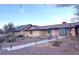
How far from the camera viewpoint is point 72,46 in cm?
564

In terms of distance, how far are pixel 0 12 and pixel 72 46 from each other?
1082mm

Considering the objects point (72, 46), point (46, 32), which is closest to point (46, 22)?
point (46, 32)

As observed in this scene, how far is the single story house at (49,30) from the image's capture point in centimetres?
567

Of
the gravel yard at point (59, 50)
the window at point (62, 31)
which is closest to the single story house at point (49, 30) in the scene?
the window at point (62, 31)

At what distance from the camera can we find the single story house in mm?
5668

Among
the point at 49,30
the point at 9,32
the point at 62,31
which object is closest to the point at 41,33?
the point at 49,30

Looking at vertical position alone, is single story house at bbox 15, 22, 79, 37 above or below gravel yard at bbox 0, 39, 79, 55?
above

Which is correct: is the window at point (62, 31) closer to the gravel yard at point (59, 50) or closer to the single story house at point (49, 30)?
the single story house at point (49, 30)

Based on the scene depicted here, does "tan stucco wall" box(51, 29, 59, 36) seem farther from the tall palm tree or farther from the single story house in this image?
the tall palm tree

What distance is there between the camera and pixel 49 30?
570 centimetres

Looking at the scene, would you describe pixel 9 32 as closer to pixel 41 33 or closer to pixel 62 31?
pixel 41 33

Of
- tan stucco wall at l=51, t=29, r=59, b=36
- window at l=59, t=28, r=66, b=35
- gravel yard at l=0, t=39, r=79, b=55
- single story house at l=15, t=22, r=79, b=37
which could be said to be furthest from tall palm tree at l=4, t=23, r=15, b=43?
window at l=59, t=28, r=66, b=35
